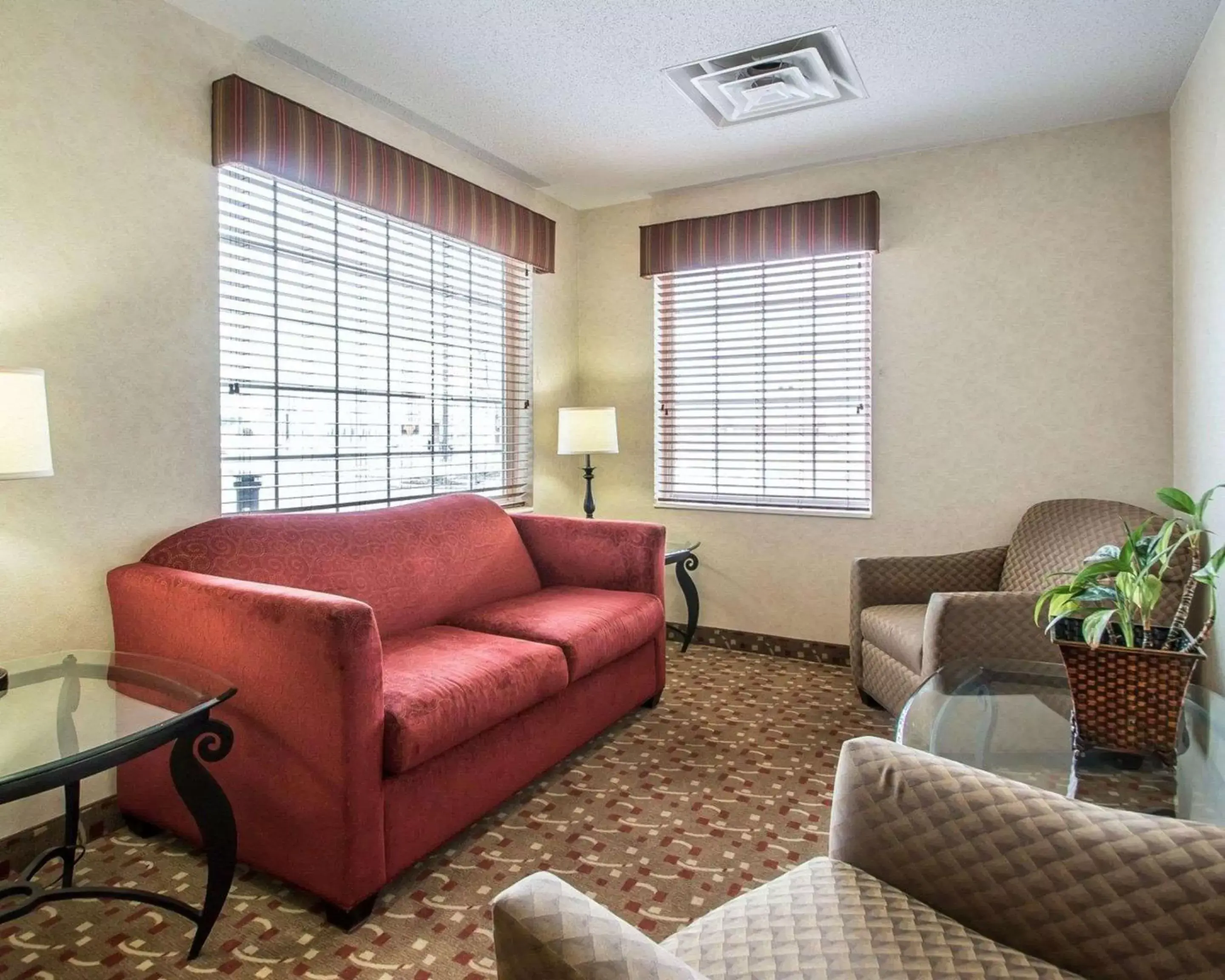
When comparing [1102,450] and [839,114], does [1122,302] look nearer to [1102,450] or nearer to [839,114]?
[1102,450]

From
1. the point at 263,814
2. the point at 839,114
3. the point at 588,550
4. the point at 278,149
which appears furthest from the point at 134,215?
the point at 839,114

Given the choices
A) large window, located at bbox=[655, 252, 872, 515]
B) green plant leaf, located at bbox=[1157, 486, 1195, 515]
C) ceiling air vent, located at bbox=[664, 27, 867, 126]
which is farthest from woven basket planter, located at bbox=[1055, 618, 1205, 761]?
large window, located at bbox=[655, 252, 872, 515]

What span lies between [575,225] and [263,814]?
356cm

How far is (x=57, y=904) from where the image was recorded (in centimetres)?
185

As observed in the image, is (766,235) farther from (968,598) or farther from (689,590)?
(968,598)

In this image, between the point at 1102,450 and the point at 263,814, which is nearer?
the point at 263,814

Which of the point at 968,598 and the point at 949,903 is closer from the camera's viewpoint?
the point at 949,903

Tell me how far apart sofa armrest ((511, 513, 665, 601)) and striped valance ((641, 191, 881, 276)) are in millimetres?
1600

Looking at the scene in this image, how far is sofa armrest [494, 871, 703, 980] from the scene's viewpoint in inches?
27.9

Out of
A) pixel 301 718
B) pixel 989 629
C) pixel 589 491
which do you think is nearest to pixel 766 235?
pixel 589 491

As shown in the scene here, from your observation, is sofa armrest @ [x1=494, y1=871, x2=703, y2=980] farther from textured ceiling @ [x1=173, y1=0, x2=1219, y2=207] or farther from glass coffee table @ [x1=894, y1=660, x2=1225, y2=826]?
textured ceiling @ [x1=173, y1=0, x2=1219, y2=207]

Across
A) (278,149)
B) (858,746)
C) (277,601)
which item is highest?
(278,149)

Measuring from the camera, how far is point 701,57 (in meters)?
2.69

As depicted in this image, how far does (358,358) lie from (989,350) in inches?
109
